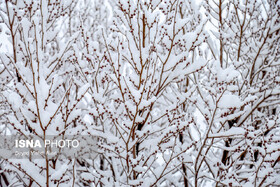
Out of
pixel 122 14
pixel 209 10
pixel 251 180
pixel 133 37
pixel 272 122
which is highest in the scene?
pixel 209 10

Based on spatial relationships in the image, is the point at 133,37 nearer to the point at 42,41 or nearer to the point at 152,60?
the point at 152,60

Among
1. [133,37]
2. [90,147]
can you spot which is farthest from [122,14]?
[90,147]

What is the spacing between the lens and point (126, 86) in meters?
2.43

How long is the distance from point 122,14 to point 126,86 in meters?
0.97

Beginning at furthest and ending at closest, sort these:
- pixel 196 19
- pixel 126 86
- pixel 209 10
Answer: pixel 196 19 → pixel 209 10 → pixel 126 86

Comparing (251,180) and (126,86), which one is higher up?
(126,86)

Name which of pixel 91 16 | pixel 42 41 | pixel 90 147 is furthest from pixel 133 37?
pixel 91 16

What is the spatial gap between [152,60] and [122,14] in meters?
0.67

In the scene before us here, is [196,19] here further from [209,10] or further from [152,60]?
[152,60]

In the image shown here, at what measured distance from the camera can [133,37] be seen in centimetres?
275

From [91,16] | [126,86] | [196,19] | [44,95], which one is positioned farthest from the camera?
[91,16]

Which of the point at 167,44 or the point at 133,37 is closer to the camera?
the point at 167,44

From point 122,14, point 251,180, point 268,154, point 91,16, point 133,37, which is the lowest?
point 251,180

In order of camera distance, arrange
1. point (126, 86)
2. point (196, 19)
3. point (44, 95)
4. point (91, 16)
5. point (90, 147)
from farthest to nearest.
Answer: point (91, 16)
point (196, 19)
point (90, 147)
point (126, 86)
point (44, 95)
